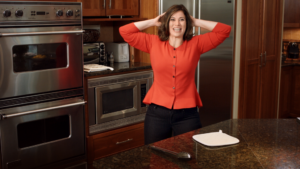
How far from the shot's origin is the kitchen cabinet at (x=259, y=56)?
359cm

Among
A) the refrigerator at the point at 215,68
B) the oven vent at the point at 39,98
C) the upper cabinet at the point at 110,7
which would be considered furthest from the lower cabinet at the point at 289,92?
the oven vent at the point at 39,98

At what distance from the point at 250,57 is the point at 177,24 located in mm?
1823

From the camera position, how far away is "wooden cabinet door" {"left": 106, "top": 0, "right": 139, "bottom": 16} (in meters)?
3.18

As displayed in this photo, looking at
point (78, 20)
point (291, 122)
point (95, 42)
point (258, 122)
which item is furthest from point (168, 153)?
point (95, 42)

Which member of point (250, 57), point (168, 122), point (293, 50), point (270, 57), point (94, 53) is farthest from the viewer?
point (293, 50)

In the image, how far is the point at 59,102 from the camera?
2678mm

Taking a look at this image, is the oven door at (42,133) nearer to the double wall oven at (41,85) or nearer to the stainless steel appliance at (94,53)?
the double wall oven at (41,85)

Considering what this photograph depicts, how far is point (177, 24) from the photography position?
211 centimetres

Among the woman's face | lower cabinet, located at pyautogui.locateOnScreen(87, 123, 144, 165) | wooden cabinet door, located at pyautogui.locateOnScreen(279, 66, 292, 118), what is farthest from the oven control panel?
wooden cabinet door, located at pyautogui.locateOnScreen(279, 66, 292, 118)

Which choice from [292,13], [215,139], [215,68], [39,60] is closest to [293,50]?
[292,13]

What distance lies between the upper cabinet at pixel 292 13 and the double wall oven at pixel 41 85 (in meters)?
3.38

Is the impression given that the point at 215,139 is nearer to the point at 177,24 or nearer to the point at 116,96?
the point at 177,24

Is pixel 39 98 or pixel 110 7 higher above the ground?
pixel 110 7

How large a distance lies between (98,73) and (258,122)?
1.52m
